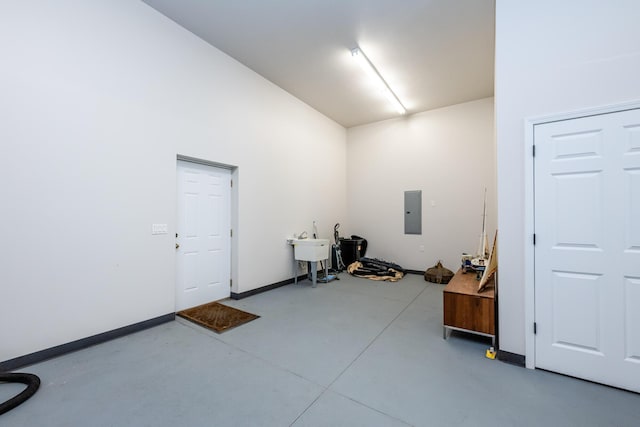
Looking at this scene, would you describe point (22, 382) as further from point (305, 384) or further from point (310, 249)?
point (310, 249)

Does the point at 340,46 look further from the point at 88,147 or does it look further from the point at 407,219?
the point at 407,219

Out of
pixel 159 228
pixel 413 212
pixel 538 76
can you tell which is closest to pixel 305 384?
pixel 159 228

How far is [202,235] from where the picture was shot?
13.0 ft

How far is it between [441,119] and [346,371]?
5.69 metres

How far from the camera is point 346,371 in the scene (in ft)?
7.47

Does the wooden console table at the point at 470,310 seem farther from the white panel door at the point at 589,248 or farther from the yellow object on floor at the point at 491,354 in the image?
the white panel door at the point at 589,248

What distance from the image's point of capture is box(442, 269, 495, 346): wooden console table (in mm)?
2636

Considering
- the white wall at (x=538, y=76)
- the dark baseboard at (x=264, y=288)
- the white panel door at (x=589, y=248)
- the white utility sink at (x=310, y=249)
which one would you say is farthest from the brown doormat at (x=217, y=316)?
the white panel door at (x=589, y=248)

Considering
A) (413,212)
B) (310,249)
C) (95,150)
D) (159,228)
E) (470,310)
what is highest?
(95,150)

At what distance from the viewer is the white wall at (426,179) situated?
5566mm

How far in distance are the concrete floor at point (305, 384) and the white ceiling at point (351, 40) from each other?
3.90 meters

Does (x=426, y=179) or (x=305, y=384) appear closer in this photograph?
(x=305, y=384)

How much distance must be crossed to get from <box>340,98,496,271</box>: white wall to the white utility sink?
6.70ft

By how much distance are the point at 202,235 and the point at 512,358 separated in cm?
402
